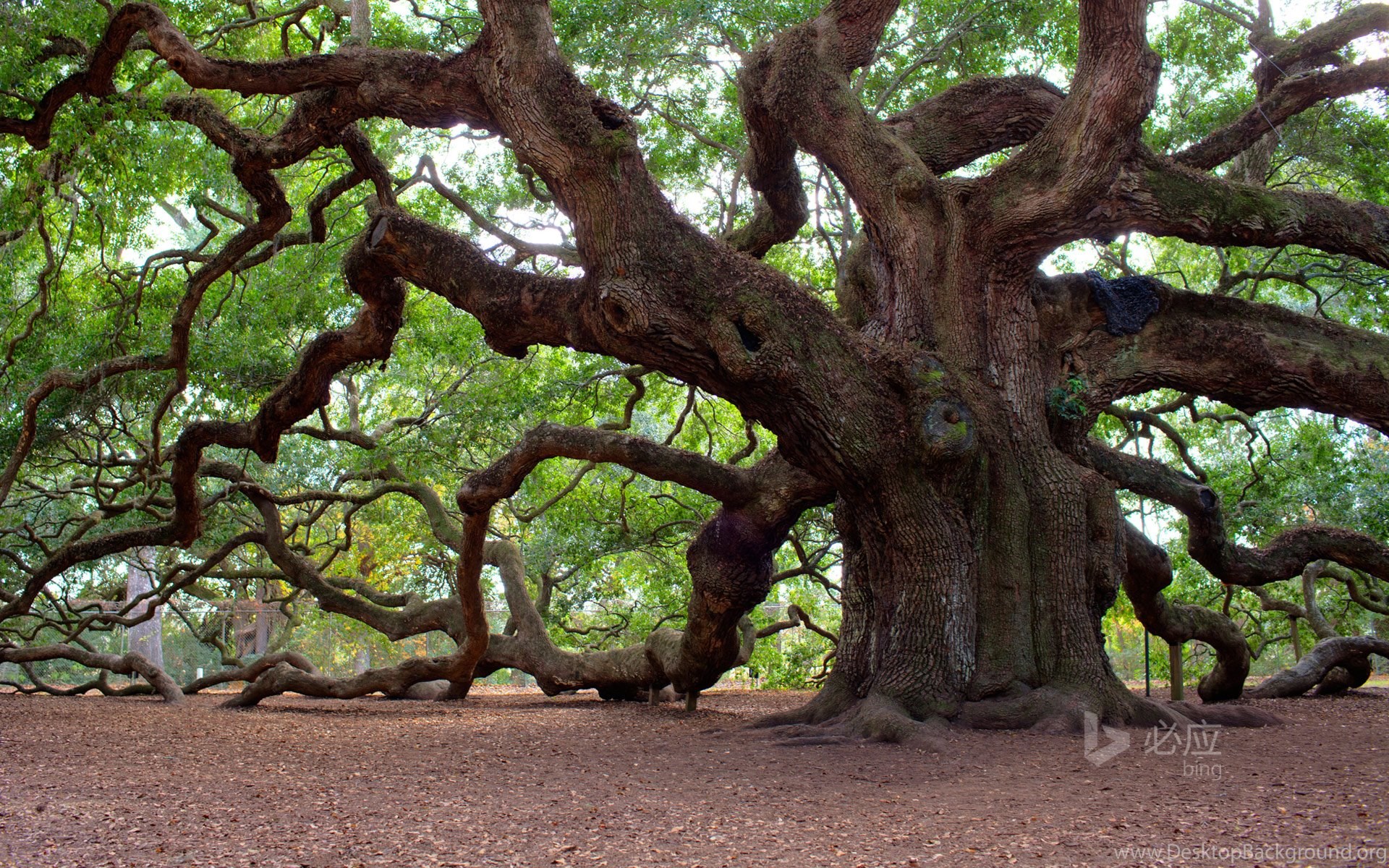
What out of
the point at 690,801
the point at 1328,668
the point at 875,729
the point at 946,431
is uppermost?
the point at 946,431

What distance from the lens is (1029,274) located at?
605cm

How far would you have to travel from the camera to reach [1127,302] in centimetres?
621

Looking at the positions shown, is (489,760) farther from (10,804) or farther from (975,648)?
(975,648)

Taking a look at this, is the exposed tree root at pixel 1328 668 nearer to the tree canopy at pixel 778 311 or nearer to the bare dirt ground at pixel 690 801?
the tree canopy at pixel 778 311

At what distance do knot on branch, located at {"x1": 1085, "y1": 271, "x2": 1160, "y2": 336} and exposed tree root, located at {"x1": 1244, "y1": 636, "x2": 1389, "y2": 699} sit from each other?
393cm

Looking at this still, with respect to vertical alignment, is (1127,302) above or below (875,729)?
above

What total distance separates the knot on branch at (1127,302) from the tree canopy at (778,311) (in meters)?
0.03

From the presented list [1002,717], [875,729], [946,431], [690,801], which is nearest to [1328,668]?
[1002,717]

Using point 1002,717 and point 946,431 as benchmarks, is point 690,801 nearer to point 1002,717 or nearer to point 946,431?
point 1002,717

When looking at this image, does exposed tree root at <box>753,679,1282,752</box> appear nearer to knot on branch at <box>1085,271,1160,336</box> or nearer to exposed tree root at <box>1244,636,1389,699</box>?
knot on branch at <box>1085,271,1160,336</box>

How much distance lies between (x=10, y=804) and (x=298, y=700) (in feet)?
20.7

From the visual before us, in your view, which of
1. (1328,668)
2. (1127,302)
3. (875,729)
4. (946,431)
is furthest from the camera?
(1328,668)

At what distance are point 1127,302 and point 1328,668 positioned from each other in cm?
424

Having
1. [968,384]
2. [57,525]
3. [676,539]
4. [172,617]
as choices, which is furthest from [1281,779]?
[172,617]
